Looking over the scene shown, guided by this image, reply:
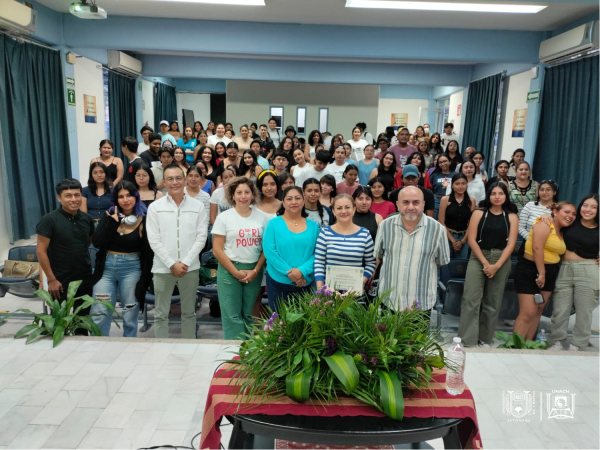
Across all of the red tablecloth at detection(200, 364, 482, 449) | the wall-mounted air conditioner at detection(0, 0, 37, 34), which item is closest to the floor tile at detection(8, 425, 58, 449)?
the red tablecloth at detection(200, 364, 482, 449)

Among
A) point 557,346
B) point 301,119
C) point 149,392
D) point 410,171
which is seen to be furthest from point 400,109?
point 149,392

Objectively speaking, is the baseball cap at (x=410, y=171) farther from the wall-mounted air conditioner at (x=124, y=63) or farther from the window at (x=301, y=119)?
the window at (x=301, y=119)

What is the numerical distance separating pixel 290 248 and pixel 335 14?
180 inches

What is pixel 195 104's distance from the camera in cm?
1469

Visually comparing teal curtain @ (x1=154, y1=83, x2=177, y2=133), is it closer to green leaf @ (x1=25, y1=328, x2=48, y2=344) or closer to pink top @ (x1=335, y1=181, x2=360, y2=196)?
pink top @ (x1=335, y1=181, x2=360, y2=196)

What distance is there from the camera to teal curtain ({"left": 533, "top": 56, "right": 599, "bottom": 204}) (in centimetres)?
619

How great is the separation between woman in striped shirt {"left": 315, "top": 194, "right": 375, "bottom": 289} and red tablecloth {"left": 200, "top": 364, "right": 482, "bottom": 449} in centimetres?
123

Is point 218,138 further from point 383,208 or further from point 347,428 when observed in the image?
point 347,428

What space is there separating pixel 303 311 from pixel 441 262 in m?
1.48

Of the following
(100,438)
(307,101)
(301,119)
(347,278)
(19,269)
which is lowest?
(100,438)

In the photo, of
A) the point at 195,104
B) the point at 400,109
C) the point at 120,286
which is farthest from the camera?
the point at 195,104

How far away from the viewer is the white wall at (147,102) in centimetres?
1152

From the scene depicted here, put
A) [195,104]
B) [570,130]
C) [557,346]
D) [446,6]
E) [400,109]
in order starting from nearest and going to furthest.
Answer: [557,346]
[446,6]
[570,130]
[400,109]
[195,104]

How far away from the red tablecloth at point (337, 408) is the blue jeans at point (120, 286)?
181 cm
